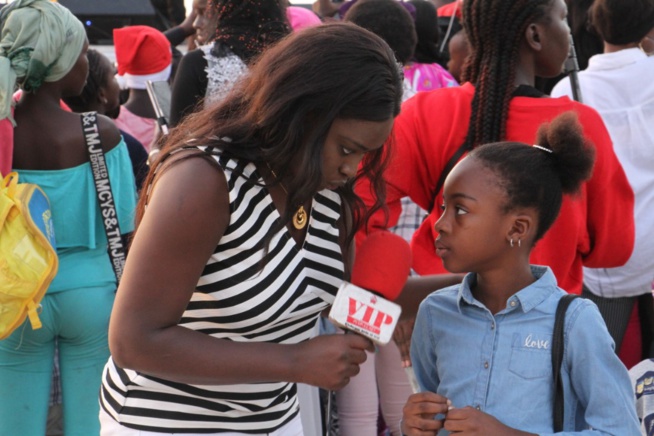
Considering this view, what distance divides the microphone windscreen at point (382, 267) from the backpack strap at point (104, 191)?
74.4 inches

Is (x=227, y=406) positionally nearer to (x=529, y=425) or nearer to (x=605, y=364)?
(x=529, y=425)

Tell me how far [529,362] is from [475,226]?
391 millimetres

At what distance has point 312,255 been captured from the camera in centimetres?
232

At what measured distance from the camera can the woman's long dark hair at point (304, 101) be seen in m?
→ 2.13

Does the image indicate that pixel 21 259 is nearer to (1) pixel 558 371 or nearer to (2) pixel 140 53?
(1) pixel 558 371

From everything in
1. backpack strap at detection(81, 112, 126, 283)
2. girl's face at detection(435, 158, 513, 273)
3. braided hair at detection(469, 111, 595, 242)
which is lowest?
backpack strap at detection(81, 112, 126, 283)

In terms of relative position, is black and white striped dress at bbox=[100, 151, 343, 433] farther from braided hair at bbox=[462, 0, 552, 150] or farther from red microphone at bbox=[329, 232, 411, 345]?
braided hair at bbox=[462, 0, 552, 150]

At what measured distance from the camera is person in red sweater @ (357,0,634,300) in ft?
10.1

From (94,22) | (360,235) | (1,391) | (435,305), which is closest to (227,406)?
(435,305)

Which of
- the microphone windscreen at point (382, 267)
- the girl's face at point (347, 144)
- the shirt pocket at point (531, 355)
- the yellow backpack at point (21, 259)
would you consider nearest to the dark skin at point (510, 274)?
the shirt pocket at point (531, 355)

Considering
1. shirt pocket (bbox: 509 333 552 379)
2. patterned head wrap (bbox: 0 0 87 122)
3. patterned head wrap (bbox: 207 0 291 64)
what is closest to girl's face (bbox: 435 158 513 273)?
shirt pocket (bbox: 509 333 552 379)

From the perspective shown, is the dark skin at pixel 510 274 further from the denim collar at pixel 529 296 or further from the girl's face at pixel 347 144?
the girl's face at pixel 347 144

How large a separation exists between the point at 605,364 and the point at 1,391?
2394 mm

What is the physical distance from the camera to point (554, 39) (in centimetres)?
314
